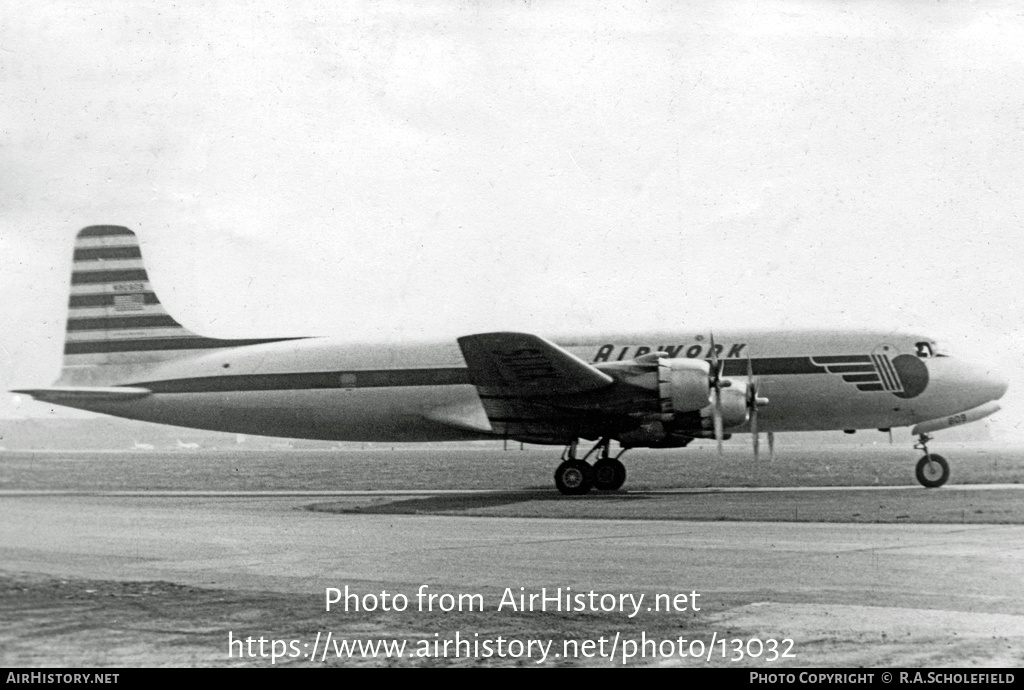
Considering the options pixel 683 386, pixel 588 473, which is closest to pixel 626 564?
pixel 683 386

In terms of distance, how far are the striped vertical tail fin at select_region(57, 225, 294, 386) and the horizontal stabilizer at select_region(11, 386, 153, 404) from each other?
0.48 meters

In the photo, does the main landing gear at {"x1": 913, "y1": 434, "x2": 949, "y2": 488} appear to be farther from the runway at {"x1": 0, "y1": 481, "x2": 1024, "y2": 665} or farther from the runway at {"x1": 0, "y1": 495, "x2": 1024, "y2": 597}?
the runway at {"x1": 0, "y1": 495, "x2": 1024, "y2": 597}

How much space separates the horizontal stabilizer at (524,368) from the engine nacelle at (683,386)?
1.16m

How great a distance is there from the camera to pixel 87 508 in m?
19.1

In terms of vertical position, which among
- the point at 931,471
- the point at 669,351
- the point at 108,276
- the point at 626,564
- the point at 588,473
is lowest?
the point at 626,564

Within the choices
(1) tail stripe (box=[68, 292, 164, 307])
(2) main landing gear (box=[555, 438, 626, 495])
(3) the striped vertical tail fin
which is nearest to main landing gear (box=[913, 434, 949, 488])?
(2) main landing gear (box=[555, 438, 626, 495])

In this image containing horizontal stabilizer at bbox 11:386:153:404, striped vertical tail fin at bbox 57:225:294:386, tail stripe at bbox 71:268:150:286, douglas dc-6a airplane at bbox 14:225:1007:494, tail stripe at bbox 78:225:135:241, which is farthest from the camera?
tail stripe at bbox 78:225:135:241

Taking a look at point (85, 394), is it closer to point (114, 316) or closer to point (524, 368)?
point (114, 316)

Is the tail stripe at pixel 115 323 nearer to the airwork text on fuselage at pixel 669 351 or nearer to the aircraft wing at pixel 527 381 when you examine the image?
the aircraft wing at pixel 527 381

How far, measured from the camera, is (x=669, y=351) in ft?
78.7

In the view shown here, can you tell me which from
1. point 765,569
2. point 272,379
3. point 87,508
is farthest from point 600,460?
point 765,569

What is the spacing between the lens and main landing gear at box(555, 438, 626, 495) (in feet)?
74.6

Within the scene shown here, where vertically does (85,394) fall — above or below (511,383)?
above

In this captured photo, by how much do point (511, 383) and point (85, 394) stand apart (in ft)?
36.1
